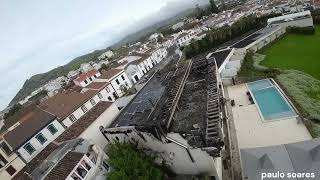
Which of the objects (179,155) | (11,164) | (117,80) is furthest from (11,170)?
(117,80)

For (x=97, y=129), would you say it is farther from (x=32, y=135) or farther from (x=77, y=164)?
(x=77, y=164)

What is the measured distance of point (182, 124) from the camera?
831 inches

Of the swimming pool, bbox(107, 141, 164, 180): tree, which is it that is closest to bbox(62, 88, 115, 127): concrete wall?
bbox(107, 141, 164, 180): tree

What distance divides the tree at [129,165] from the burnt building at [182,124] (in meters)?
1.95

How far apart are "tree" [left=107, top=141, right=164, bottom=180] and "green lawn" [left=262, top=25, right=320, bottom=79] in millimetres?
27268

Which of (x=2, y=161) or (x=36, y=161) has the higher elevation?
(x=2, y=161)

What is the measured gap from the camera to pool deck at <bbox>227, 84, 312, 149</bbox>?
23.4 meters

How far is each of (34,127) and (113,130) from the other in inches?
535

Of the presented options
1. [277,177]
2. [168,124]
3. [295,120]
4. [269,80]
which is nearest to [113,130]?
[168,124]

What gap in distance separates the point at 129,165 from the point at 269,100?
69.2 feet

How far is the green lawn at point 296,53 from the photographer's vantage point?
3820 centimetres

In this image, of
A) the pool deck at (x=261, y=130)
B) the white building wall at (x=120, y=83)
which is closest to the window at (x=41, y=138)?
the pool deck at (x=261, y=130)

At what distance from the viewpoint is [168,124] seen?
66.4ft

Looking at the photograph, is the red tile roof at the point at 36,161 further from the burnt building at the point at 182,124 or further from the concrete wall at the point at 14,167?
the burnt building at the point at 182,124
